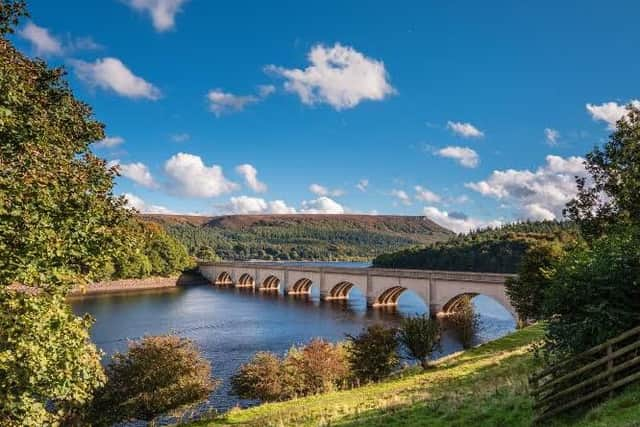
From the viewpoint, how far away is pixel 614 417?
10.4 meters

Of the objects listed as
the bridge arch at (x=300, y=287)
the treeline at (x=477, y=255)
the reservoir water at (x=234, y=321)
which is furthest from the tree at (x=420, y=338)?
the treeline at (x=477, y=255)

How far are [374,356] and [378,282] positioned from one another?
47.3 metres

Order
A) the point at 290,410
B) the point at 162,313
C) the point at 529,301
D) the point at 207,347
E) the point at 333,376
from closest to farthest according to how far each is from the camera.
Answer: the point at 290,410, the point at 333,376, the point at 529,301, the point at 207,347, the point at 162,313

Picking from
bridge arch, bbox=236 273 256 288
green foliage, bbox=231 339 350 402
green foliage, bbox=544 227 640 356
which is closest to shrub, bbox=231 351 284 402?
green foliage, bbox=231 339 350 402

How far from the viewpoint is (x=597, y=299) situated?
12719 mm

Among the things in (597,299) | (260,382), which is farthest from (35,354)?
(260,382)

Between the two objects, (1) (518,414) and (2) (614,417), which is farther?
(1) (518,414)

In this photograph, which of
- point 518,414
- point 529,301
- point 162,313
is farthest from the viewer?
point 162,313

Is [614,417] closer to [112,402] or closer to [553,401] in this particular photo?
[553,401]

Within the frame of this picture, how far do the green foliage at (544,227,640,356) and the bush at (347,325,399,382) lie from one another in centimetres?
1851

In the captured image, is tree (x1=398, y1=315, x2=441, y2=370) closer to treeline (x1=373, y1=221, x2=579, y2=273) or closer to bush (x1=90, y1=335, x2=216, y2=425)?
bush (x1=90, y1=335, x2=216, y2=425)

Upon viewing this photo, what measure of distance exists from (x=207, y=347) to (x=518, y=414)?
125 feet

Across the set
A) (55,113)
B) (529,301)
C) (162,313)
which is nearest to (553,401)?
(55,113)

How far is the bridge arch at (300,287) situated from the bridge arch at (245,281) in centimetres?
2075
